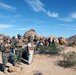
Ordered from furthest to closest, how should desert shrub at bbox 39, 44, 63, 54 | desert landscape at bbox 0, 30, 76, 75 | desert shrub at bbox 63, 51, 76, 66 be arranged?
1. desert shrub at bbox 39, 44, 63, 54
2. desert shrub at bbox 63, 51, 76, 66
3. desert landscape at bbox 0, 30, 76, 75

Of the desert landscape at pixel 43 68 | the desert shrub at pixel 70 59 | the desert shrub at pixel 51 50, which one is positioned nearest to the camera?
the desert landscape at pixel 43 68

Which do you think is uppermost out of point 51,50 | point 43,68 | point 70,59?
point 51,50

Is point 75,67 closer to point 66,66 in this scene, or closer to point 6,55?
point 66,66

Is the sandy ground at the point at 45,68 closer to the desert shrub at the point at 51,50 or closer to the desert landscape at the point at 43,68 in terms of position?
the desert landscape at the point at 43,68

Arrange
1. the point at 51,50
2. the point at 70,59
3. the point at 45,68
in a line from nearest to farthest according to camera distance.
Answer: the point at 45,68 < the point at 70,59 < the point at 51,50

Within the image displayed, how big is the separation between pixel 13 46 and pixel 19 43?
492 millimetres

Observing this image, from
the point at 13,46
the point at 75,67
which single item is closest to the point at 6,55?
the point at 13,46

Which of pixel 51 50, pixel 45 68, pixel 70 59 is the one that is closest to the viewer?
pixel 45 68

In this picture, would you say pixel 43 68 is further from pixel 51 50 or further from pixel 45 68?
pixel 51 50

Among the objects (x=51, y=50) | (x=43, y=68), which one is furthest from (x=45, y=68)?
(x=51, y=50)

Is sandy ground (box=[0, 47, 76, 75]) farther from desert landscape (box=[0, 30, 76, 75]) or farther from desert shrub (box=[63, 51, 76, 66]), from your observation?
desert shrub (box=[63, 51, 76, 66])

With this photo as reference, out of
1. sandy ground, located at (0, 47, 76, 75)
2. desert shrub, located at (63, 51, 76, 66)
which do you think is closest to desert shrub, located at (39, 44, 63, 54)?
sandy ground, located at (0, 47, 76, 75)

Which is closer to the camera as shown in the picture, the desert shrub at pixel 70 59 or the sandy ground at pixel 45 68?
the sandy ground at pixel 45 68

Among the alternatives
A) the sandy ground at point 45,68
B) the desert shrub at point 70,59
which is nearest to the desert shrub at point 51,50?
the sandy ground at point 45,68
